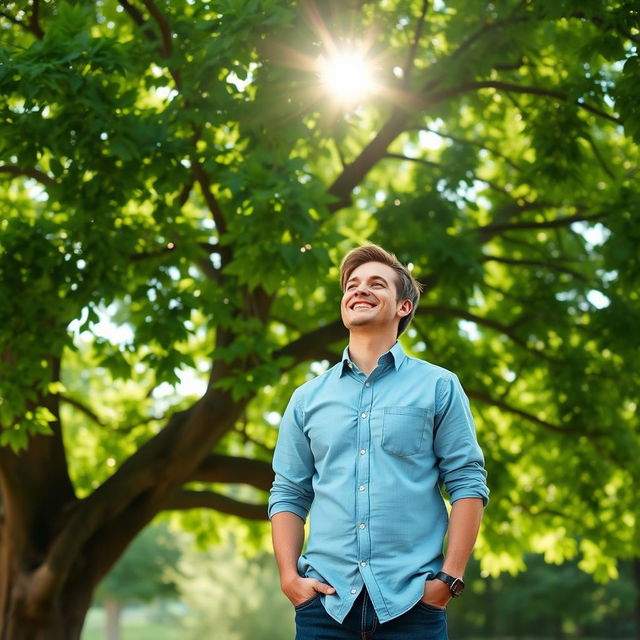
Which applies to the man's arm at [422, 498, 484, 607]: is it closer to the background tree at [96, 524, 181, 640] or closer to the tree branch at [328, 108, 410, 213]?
the tree branch at [328, 108, 410, 213]

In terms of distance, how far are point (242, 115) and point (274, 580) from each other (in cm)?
2764

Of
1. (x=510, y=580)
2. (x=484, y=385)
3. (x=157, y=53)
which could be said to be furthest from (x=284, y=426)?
(x=510, y=580)

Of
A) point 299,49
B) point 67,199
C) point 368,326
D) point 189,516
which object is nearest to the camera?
point 368,326

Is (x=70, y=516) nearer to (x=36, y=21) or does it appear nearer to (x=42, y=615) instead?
(x=42, y=615)

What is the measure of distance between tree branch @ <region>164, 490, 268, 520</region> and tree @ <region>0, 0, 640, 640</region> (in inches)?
1.3

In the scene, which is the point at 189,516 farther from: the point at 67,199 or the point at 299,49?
the point at 299,49

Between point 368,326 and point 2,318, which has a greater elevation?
point 2,318

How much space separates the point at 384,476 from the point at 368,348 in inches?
19.7

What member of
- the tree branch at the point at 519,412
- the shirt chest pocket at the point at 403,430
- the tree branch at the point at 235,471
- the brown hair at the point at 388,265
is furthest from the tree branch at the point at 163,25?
the shirt chest pocket at the point at 403,430

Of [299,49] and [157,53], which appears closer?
[299,49]

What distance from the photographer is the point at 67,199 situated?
7.43 meters

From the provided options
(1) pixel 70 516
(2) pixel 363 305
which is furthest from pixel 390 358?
(1) pixel 70 516

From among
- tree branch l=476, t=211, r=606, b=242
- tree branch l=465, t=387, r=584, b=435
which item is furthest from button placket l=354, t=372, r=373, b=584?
tree branch l=465, t=387, r=584, b=435

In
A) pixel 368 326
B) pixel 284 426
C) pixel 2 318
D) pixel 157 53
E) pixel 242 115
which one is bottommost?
pixel 284 426
